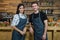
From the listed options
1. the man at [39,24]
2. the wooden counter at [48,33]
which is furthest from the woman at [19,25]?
the wooden counter at [48,33]

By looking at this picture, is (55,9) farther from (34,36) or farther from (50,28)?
(34,36)

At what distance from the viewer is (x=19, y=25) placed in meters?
4.18

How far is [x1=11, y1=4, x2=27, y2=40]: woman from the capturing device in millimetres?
4121

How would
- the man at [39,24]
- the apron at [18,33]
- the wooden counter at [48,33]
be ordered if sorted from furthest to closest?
the wooden counter at [48,33], the apron at [18,33], the man at [39,24]

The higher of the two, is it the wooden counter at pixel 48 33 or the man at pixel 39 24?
the man at pixel 39 24

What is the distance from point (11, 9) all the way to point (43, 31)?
1.38 metres

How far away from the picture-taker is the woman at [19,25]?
13.5 ft

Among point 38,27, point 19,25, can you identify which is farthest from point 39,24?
point 19,25

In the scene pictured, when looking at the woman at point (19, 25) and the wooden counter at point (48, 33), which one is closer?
the woman at point (19, 25)

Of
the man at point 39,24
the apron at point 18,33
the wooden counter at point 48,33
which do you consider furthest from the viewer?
the wooden counter at point 48,33

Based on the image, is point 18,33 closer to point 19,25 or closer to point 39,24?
point 19,25

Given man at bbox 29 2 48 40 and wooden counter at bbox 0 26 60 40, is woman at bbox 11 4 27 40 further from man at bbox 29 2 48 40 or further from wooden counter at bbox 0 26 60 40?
wooden counter at bbox 0 26 60 40

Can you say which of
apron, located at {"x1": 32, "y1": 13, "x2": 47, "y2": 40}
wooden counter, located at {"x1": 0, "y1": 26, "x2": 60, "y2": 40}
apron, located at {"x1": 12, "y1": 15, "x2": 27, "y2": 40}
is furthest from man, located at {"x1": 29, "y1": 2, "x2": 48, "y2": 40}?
wooden counter, located at {"x1": 0, "y1": 26, "x2": 60, "y2": 40}

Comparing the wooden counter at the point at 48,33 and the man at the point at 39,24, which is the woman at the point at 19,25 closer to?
the man at the point at 39,24
